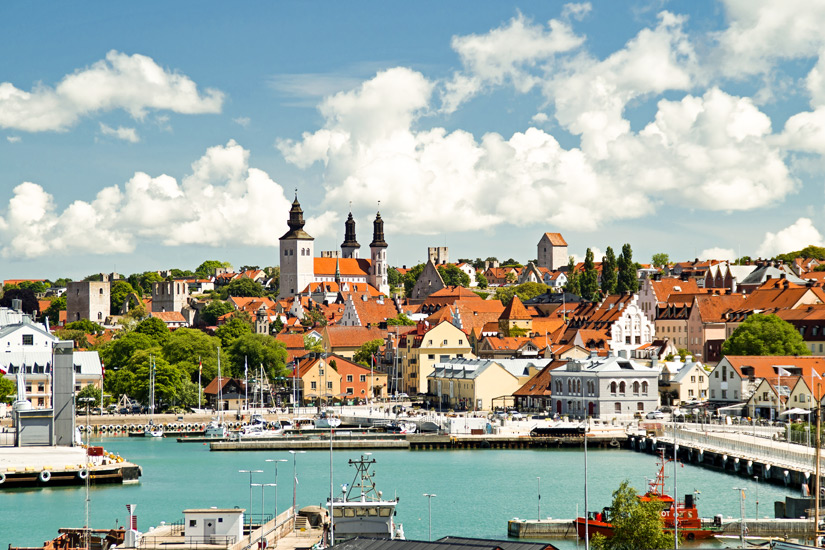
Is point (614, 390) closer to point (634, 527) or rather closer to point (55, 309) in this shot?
point (634, 527)

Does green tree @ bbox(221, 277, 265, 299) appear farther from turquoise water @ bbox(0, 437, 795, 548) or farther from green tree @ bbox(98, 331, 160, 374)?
turquoise water @ bbox(0, 437, 795, 548)

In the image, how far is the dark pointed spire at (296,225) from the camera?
17912 cm

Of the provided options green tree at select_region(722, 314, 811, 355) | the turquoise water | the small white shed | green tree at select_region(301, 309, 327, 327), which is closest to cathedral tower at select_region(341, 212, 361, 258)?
green tree at select_region(301, 309, 327, 327)

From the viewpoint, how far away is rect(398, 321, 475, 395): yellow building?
10325cm

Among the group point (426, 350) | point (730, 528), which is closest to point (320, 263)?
point (426, 350)

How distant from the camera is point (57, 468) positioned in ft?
187

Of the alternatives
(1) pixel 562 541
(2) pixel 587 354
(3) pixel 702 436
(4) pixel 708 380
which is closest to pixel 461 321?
(2) pixel 587 354

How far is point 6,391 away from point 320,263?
102 metres

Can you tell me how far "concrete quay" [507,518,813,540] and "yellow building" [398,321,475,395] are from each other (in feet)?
194

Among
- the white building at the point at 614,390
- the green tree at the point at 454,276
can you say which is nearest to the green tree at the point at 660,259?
the green tree at the point at 454,276

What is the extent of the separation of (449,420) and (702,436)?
18.9 m

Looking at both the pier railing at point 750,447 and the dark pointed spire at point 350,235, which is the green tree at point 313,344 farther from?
the dark pointed spire at point 350,235

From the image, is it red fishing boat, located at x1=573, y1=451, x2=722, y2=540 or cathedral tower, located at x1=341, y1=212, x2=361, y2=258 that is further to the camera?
cathedral tower, located at x1=341, y1=212, x2=361, y2=258

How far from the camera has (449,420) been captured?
81.3 meters
